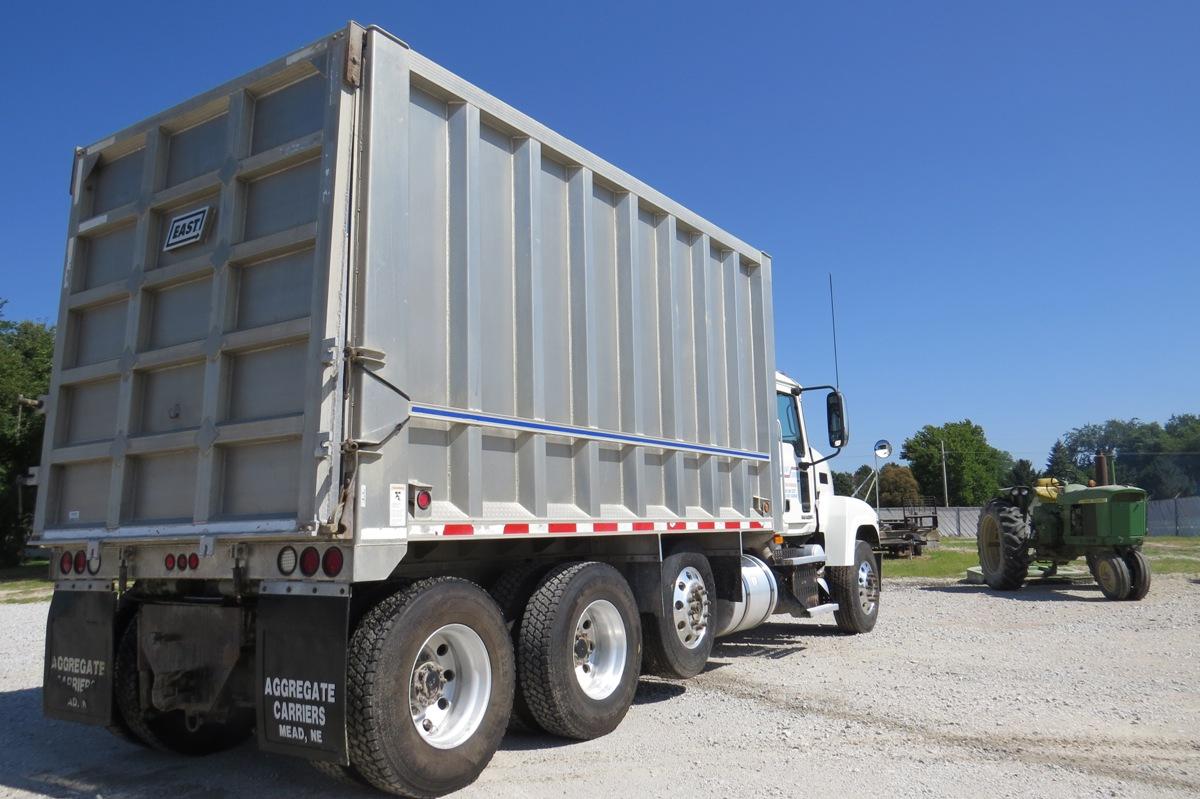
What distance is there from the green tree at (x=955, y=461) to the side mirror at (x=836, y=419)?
3077 inches

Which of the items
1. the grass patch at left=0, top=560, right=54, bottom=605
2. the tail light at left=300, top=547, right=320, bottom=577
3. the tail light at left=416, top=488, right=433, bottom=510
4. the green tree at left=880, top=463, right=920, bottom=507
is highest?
the green tree at left=880, top=463, right=920, bottom=507

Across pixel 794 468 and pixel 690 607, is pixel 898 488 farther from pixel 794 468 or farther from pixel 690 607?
pixel 690 607

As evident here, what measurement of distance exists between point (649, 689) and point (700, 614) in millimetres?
860

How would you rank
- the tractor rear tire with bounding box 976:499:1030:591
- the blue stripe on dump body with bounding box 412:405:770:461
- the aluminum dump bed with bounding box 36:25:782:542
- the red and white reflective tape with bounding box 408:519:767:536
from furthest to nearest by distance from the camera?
the tractor rear tire with bounding box 976:499:1030:591 < the blue stripe on dump body with bounding box 412:405:770:461 < the red and white reflective tape with bounding box 408:519:767:536 < the aluminum dump bed with bounding box 36:25:782:542

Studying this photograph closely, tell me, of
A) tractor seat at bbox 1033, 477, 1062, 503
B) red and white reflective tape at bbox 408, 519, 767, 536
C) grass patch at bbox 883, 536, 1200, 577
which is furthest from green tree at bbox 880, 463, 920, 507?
red and white reflective tape at bbox 408, 519, 767, 536

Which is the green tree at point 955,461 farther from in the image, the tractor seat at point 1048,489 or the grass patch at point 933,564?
the tractor seat at point 1048,489

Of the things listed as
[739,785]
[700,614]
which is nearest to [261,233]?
[739,785]

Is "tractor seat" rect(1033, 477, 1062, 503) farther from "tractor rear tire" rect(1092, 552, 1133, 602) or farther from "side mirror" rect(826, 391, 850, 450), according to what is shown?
"side mirror" rect(826, 391, 850, 450)

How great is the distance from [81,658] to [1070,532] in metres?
15.5

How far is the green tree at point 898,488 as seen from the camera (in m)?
75.2

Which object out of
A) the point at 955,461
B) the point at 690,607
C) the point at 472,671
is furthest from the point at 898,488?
the point at 472,671

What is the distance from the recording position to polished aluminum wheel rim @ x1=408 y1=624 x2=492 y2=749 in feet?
15.7

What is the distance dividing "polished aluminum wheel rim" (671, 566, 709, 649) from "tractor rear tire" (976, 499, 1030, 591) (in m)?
10.6

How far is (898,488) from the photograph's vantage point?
7638cm
